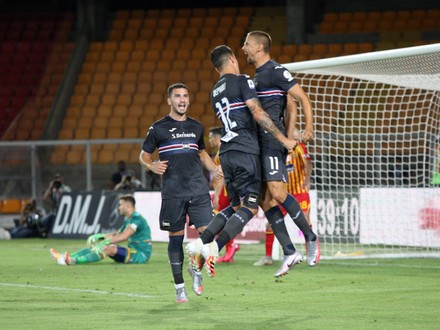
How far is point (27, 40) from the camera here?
32969mm

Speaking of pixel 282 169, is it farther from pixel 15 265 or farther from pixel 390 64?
pixel 15 265

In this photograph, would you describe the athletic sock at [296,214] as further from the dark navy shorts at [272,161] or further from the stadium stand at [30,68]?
the stadium stand at [30,68]

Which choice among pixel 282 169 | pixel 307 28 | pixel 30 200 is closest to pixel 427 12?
pixel 307 28

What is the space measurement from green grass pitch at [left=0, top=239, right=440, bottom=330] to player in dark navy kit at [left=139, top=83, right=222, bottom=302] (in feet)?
2.07

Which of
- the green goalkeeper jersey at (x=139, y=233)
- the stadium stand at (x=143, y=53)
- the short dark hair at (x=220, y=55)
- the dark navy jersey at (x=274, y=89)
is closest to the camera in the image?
the dark navy jersey at (x=274, y=89)

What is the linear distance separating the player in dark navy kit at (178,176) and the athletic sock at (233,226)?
1.01 metres

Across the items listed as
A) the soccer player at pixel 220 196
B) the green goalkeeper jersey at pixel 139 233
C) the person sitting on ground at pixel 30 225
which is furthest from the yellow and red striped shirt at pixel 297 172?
the person sitting on ground at pixel 30 225

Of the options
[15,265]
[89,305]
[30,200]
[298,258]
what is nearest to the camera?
[298,258]

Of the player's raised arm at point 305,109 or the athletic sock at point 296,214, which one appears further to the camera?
the athletic sock at point 296,214

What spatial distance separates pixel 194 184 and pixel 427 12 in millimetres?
19249

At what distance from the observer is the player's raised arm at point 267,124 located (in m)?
9.49

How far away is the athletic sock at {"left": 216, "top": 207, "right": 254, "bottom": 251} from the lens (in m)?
9.61

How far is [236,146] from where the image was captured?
9.80m

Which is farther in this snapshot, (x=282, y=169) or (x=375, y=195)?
(x=375, y=195)
